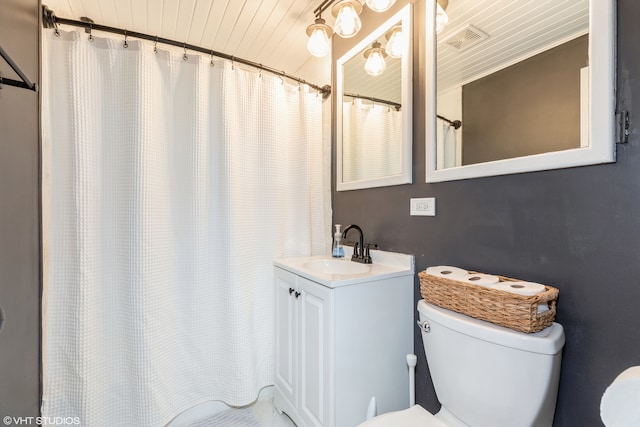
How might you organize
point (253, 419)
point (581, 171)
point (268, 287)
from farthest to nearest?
1. point (268, 287)
2. point (253, 419)
3. point (581, 171)

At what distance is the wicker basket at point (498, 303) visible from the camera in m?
0.76

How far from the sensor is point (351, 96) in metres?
1.77

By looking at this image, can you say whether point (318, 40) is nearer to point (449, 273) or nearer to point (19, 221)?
point (449, 273)

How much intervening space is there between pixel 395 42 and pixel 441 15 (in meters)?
0.26

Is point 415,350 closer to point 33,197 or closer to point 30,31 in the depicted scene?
point 33,197

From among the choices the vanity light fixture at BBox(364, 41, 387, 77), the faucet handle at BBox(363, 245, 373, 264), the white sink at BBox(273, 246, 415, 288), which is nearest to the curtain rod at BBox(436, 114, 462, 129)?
the vanity light fixture at BBox(364, 41, 387, 77)

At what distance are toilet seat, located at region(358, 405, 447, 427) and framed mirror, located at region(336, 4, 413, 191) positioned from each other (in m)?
0.97

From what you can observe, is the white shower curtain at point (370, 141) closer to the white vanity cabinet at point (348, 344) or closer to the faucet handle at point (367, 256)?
the faucet handle at point (367, 256)

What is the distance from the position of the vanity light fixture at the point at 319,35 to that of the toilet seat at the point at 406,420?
1772 mm

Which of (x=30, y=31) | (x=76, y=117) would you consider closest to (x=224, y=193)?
(x=76, y=117)

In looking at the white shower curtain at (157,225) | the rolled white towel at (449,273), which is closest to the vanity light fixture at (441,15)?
the white shower curtain at (157,225)

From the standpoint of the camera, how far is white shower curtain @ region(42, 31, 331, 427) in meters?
1.21

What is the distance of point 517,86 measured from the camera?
39.5 inches

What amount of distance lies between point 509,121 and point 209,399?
2.00 meters
